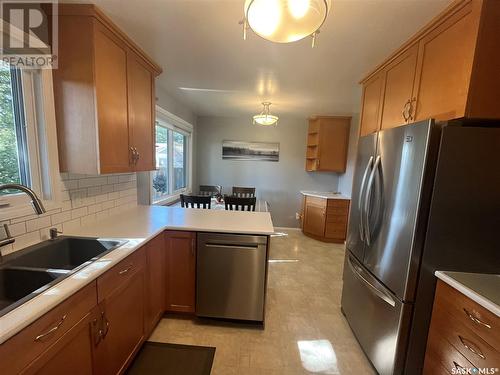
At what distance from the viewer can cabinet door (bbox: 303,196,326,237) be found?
4.15 m

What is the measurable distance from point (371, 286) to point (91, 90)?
227 cm

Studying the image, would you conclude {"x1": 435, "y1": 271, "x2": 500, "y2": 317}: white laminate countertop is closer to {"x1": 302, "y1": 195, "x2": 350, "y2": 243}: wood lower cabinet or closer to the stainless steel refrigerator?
the stainless steel refrigerator

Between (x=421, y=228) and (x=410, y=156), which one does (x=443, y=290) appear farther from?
(x=410, y=156)

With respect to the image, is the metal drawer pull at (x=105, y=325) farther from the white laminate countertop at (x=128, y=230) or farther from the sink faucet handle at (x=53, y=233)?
the sink faucet handle at (x=53, y=233)

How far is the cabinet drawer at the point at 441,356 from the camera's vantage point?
112cm

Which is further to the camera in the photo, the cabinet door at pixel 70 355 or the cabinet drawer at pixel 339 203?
the cabinet drawer at pixel 339 203

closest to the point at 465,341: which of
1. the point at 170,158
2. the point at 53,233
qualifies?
the point at 53,233

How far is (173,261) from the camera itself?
191 cm

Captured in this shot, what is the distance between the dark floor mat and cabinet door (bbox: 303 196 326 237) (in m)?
2.96

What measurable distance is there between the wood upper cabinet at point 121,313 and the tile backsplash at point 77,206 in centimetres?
56

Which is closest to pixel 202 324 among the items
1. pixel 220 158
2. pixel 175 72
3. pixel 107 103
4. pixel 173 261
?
pixel 173 261

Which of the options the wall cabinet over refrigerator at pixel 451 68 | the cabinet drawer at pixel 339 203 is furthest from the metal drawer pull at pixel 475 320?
the cabinet drawer at pixel 339 203

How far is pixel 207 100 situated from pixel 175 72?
3.56 feet

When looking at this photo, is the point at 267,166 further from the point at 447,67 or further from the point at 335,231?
the point at 447,67
